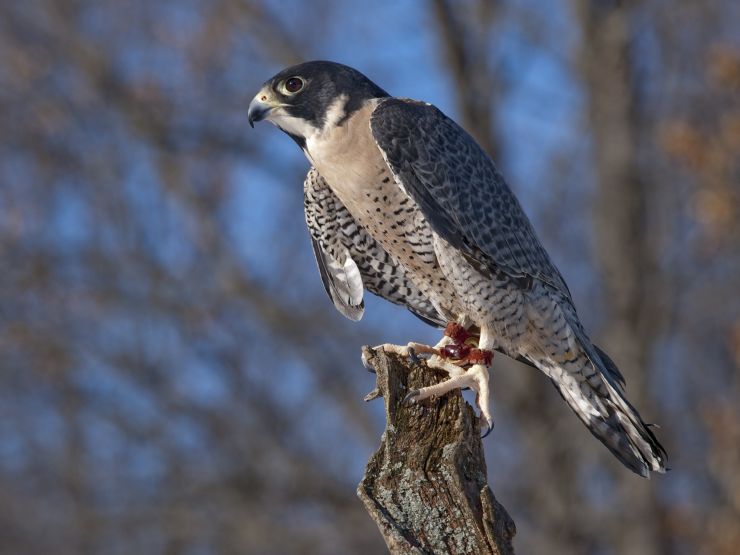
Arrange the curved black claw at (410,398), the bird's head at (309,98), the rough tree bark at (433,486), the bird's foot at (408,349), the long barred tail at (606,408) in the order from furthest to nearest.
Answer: the bird's head at (309,98), the long barred tail at (606,408), the bird's foot at (408,349), the curved black claw at (410,398), the rough tree bark at (433,486)

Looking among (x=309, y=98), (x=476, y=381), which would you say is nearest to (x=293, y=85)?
(x=309, y=98)

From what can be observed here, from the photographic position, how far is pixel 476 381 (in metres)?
3.94

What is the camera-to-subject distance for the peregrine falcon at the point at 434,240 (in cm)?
427

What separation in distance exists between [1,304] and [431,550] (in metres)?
9.32

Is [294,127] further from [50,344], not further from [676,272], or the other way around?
[50,344]

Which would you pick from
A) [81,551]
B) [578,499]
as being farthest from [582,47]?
[81,551]

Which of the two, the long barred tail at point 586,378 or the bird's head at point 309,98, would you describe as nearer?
the long barred tail at point 586,378

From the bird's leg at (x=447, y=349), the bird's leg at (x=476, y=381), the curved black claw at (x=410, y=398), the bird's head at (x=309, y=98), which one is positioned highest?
the bird's head at (x=309, y=98)

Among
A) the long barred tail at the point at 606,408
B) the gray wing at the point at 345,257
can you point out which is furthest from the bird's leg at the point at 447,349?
the long barred tail at the point at 606,408

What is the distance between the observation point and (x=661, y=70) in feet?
34.3

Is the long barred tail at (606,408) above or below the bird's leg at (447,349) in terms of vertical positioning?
below

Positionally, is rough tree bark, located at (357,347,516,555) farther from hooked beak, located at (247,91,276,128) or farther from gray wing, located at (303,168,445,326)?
hooked beak, located at (247,91,276,128)

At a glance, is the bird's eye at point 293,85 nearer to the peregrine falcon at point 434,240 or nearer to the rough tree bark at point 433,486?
the peregrine falcon at point 434,240

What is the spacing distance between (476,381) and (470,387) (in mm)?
46
